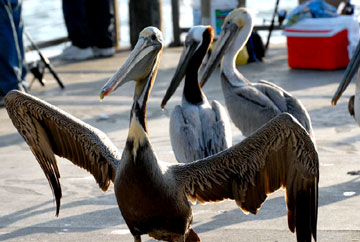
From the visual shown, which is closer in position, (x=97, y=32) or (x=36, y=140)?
(x=36, y=140)

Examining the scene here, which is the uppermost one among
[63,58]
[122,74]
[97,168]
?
[122,74]

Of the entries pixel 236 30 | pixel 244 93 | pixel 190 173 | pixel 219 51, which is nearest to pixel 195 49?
pixel 244 93

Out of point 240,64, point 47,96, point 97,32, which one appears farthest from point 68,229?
point 97,32

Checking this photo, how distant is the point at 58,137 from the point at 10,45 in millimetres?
3772

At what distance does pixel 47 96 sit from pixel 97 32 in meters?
2.16

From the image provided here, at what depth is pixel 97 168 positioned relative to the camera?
4082mm

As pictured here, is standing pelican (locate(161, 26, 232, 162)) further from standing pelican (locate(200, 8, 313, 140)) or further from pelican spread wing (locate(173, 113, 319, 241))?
pelican spread wing (locate(173, 113, 319, 241))

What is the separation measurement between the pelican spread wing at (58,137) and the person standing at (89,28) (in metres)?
5.99

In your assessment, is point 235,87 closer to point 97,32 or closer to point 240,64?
point 240,64

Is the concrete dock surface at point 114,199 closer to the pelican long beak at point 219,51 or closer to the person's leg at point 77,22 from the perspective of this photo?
the pelican long beak at point 219,51

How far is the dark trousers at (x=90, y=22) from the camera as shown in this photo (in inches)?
392

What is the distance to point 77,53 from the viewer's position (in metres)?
10.3

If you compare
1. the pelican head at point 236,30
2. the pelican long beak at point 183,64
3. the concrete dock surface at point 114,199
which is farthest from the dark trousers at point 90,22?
the pelican long beak at point 183,64

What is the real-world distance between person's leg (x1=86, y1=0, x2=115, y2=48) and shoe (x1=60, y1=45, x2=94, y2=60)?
0.13 m
